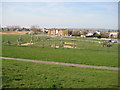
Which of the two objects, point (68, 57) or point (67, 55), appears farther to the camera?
point (67, 55)

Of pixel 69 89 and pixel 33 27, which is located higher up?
pixel 33 27

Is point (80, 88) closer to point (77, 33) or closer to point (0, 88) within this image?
point (0, 88)

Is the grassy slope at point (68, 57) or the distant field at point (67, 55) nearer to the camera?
the grassy slope at point (68, 57)

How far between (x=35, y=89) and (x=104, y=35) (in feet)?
288

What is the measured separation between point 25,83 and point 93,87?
256cm

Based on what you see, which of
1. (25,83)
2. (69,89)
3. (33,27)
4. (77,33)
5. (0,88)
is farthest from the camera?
(33,27)

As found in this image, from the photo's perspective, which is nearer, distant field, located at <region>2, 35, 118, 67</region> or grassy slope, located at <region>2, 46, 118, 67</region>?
grassy slope, located at <region>2, 46, 118, 67</region>

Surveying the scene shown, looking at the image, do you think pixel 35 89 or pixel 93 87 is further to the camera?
pixel 93 87

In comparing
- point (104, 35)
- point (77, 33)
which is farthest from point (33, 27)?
point (104, 35)

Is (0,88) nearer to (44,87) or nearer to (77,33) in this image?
(44,87)

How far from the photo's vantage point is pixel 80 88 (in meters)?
5.66

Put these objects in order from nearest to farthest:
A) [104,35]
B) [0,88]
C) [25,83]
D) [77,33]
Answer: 1. [0,88]
2. [25,83]
3. [104,35]
4. [77,33]

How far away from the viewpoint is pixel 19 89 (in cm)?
510

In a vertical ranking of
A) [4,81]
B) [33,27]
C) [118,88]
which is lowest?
[118,88]
